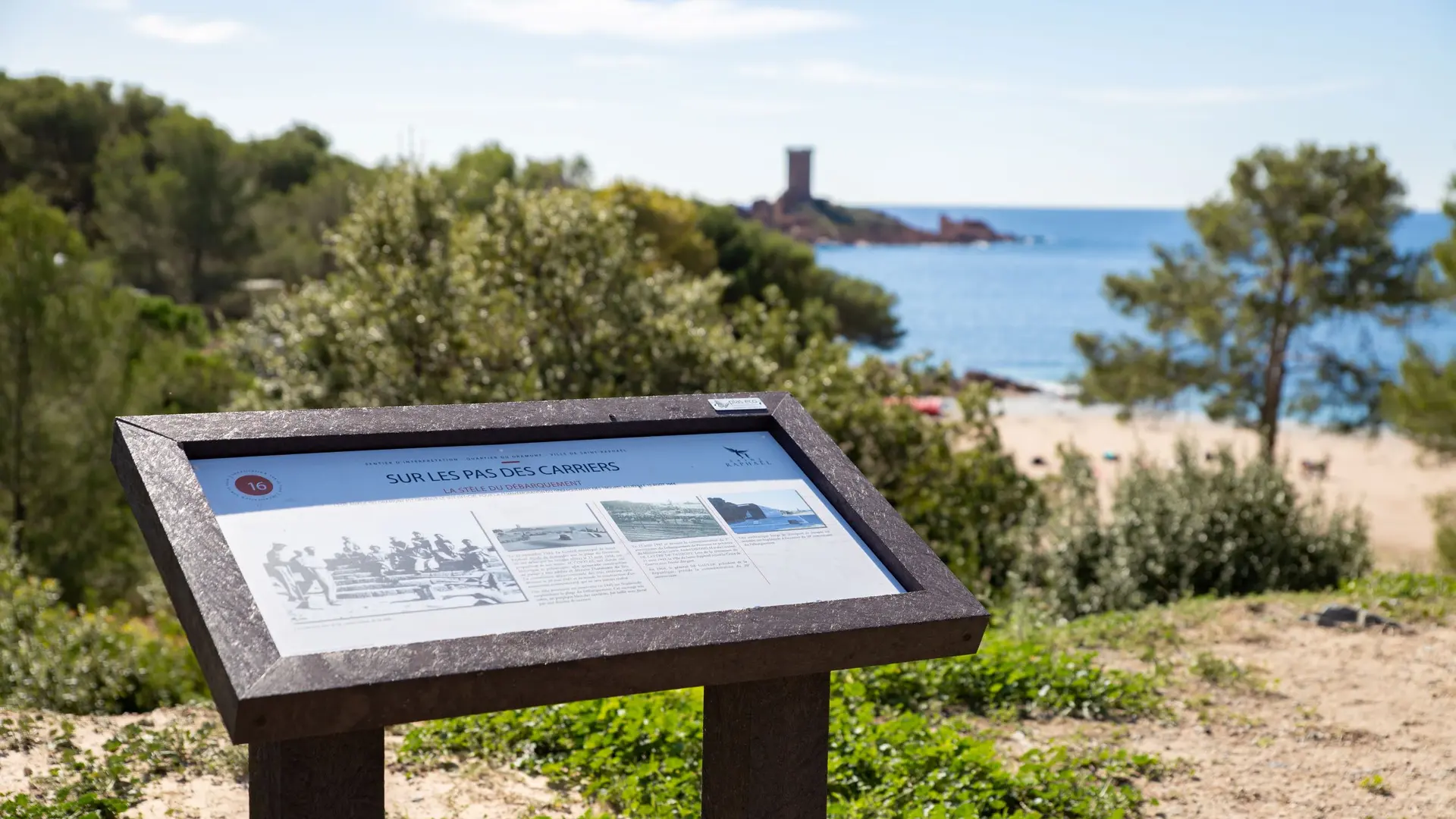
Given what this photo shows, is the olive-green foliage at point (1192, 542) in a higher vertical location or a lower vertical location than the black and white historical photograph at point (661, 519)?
lower

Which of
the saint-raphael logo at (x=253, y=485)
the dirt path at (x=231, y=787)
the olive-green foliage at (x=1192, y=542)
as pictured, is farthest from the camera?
the olive-green foliage at (x=1192, y=542)

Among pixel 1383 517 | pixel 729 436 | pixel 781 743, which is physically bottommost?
pixel 1383 517

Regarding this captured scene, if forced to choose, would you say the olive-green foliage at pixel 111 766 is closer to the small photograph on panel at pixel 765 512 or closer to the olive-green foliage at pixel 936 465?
the small photograph on panel at pixel 765 512

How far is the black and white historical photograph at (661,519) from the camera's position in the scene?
2.83 m

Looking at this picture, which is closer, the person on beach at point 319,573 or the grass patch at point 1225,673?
the person on beach at point 319,573

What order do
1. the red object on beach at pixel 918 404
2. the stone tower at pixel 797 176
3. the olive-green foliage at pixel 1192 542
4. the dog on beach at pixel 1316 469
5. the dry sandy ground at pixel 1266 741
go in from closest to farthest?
1. the dry sandy ground at pixel 1266 741
2. the olive-green foliage at pixel 1192 542
3. the red object on beach at pixel 918 404
4. the dog on beach at pixel 1316 469
5. the stone tower at pixel 797 176

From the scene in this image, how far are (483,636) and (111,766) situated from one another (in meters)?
2.41

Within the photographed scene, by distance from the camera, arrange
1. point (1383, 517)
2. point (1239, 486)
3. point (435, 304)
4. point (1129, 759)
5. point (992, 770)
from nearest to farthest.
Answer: point (992, 770), point (1129, 759), point (1239, 486), point (435, 304), point (1383, 517)

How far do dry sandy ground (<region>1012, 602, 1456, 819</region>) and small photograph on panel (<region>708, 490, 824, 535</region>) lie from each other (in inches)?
87.2

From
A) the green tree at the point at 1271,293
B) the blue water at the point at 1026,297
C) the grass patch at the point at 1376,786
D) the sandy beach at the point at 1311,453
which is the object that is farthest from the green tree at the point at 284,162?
the grass patch at the point at 1376,786

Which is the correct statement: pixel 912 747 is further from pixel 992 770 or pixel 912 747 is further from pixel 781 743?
pixel 781 743

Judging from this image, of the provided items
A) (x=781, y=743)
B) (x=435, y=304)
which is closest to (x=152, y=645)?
(x=435, y=304)

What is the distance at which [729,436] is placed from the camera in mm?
3385

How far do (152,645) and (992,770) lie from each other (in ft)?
14.9
